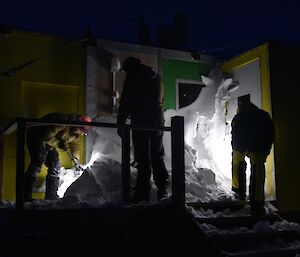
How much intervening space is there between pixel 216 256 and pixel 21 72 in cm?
501

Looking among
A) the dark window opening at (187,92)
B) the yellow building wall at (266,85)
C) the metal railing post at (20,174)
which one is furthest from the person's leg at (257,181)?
the dark window opening at (187,92)

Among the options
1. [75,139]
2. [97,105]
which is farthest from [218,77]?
[75,139]

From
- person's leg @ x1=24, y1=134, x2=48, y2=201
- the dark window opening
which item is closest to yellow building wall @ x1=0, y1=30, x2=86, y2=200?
person's leg @ x1=24, y1=134, x2=48, y2=201

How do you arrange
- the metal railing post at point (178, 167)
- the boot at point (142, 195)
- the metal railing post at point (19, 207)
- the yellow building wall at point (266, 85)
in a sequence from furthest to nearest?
1. the yellow building wall at point (266, 85)
2. the boot at point (142, 195)
3. the metal railing post at point (178, 167)
4. the metal railing post at point (19, 207)

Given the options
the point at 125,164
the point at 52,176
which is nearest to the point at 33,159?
the point at 52,176

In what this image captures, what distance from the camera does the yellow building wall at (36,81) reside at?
27.0 feet

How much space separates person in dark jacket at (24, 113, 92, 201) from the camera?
23.5ft

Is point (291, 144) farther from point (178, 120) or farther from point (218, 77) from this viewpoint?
point (178, 120)

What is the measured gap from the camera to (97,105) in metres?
9.02

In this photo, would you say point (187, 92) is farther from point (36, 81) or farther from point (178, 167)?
point (178, 167)

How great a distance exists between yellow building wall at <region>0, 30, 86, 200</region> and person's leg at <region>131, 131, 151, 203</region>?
2.65 meters

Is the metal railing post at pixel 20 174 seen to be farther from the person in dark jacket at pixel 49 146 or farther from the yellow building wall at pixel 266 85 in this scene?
the yellow building wall at pixel 266 85

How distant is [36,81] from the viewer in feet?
28.0

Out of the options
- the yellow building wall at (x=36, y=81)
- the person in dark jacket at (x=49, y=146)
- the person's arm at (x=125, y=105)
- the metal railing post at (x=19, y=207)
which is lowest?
the metal railing post at (x=19, y=207)
